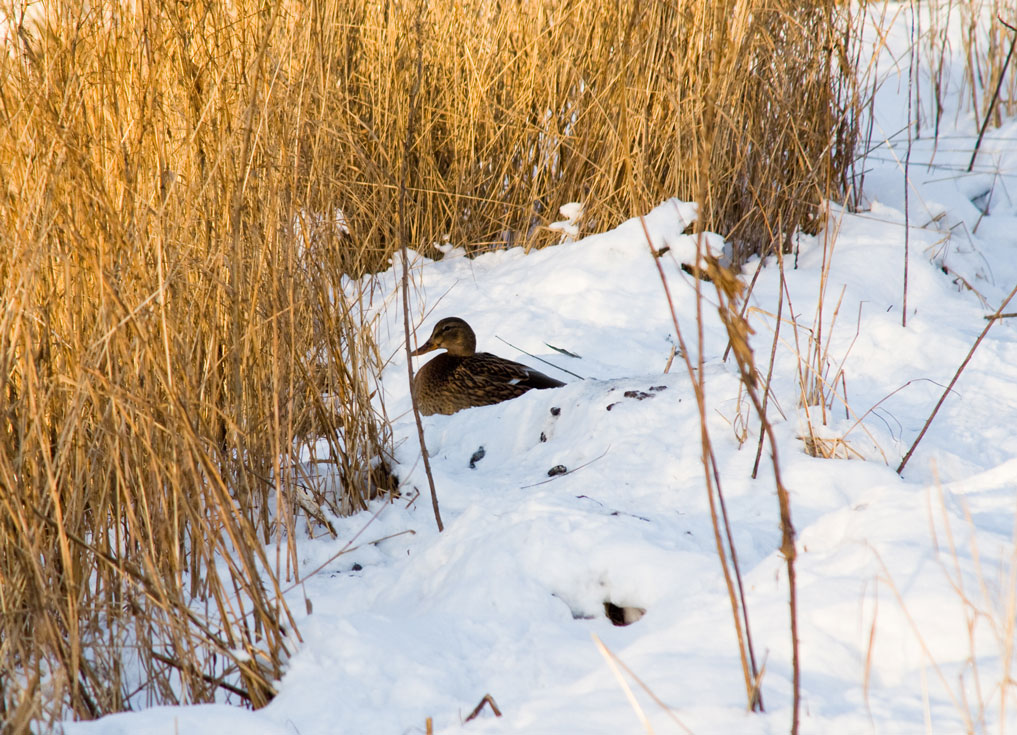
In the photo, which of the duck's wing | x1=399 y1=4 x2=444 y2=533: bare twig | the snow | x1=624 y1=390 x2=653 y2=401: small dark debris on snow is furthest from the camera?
the duck's wing

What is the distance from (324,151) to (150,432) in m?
1.12

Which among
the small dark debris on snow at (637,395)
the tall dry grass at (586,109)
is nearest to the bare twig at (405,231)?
the small dark debris on snow at (637,395)

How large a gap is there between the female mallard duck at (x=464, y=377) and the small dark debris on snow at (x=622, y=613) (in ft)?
6.54

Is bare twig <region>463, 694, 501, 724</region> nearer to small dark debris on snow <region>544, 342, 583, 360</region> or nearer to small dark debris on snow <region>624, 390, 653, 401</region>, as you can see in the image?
small dark debris on snow <region>624, 390, 653, 401</region>

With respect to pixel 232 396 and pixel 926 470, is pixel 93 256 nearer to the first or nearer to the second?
pixel 232 396

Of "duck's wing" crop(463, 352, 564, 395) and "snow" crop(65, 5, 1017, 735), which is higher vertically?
"snow" crop(65, 5, 1017, 735)

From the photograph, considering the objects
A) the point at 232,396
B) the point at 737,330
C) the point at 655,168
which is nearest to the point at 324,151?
the point at 232,396

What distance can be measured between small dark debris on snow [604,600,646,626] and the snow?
20mm

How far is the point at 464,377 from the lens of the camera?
4.18 m

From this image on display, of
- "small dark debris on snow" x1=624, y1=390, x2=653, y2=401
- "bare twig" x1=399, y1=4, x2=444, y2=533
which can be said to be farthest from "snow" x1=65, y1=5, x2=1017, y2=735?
"bare twig" x1=399, y1=4, x2=444, y2=533

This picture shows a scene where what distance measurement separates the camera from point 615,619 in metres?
2.06

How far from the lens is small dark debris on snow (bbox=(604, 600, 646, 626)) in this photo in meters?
2.04

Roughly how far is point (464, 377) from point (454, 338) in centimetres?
27

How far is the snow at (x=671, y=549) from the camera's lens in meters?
1.58
